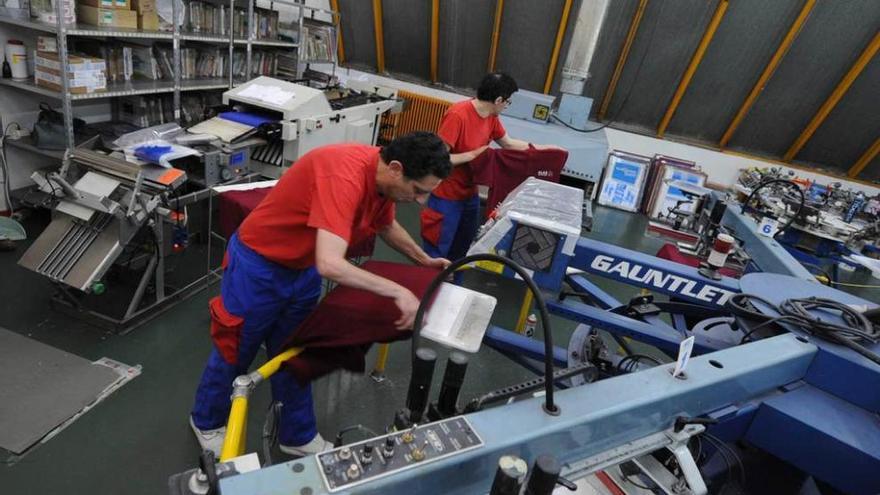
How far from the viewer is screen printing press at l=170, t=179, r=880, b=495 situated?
866 millimetres

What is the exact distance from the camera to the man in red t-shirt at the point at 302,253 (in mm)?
1467

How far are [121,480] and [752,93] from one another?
22.7 ft

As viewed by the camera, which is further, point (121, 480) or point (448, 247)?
point (448, 247)

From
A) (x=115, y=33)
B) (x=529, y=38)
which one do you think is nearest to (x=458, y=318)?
(x=115, y=33)

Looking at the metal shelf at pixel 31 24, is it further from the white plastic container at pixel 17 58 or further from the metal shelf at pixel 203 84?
the metal shelf at pixel 203 84

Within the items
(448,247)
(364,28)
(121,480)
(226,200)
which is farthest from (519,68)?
(121,480)

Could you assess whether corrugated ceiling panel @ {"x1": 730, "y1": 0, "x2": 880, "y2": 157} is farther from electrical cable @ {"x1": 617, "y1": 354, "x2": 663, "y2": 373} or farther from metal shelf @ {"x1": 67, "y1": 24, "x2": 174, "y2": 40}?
metal shelf @ {"x1": 67, "y1": 24, "x2": 174, "y2": 40}

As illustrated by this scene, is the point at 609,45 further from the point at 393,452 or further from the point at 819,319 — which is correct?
the point at 393,452

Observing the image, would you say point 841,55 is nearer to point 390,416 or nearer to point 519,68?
point 519,68

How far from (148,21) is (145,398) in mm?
2748

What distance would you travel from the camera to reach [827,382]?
4.69ft

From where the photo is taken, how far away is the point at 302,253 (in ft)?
5.58

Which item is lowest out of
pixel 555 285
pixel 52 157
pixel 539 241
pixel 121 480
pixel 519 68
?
pixel 121 480

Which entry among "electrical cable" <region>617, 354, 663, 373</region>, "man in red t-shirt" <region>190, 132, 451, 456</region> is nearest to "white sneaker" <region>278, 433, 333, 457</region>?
"man in red t-shirt" <region>190, 132, 451, 456</region>
